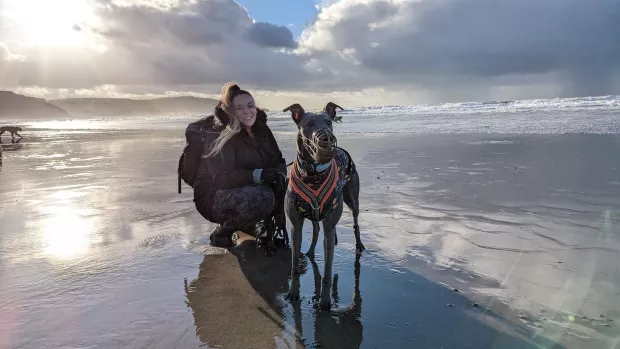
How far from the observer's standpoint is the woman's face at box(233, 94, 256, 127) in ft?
16.7

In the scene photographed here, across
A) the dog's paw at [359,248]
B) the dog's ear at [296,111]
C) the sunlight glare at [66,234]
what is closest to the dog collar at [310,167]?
the dog's ear at [296,111]

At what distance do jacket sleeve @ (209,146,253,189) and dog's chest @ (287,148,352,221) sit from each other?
4.52 ft

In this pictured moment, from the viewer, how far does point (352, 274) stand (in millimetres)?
4375

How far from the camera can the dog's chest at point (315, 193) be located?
380 centimetres

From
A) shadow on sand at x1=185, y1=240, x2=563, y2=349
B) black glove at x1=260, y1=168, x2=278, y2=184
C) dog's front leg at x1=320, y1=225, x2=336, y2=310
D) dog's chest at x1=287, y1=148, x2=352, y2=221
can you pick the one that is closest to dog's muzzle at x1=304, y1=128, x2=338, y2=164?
dog's chest at x1=287, y1=148, x2=352, y2=221

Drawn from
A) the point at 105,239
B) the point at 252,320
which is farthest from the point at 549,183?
the point at 105,239

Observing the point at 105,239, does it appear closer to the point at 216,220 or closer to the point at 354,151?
the point at 216,220

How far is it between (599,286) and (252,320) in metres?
3.19

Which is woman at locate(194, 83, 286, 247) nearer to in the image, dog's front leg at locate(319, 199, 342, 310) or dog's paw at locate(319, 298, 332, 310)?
dog's front leg at locate(319, 199, 342, 310)

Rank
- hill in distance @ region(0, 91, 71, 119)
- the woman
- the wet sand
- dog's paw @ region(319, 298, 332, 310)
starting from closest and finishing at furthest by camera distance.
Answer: the wet sand < dog's paw @ region(319, 298, 332, 310) < the woman < hill in distance @ region(0, 91, 71, 119)

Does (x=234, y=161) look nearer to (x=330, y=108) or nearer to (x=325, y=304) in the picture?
(x=330, y=108)

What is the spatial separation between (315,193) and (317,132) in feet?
2.18

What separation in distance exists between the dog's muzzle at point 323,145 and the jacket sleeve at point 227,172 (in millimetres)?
1947

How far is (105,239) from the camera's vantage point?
5.50 metres
